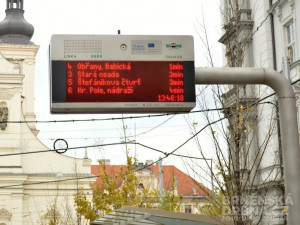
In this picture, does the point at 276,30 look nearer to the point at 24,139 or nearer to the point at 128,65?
the point at 128,65

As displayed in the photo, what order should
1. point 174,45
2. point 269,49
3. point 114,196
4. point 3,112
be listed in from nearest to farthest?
point 174,45 < point 269,49 < point 114,196 < point 3,112

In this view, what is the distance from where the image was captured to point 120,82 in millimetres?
8336

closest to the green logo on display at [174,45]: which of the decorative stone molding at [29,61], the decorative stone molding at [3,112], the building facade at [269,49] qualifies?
the building facade at [269,49]

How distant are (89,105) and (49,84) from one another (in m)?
0.55

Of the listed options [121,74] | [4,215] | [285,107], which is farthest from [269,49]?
[4,215]

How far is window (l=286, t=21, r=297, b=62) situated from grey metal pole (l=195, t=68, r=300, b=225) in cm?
1727

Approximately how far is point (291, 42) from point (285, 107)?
1822 centimetres

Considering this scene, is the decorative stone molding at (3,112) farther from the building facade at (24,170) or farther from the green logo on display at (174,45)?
the green logo on display at (174,45)

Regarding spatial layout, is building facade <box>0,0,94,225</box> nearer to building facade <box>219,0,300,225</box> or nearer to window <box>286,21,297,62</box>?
building facade <box>219,0,300,225</box>

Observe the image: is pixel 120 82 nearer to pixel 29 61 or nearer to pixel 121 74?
pixel 121 74

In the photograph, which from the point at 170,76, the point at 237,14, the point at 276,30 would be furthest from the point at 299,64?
the point at 170,76

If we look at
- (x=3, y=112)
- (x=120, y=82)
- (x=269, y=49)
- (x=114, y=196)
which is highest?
(x=3, y=112)

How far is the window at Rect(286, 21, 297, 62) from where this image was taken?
25.6 metres

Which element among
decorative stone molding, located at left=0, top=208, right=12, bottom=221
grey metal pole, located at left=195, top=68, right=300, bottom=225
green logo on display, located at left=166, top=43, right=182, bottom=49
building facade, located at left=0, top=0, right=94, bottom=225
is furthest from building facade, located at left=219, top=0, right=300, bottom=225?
decorative stone molding, located at left=0, top=208, right=12, bottom=221
